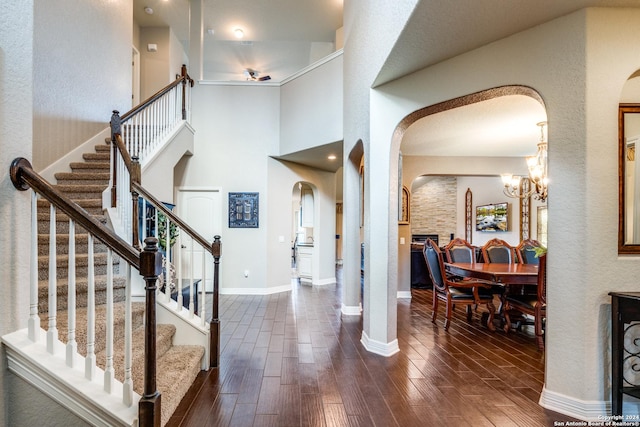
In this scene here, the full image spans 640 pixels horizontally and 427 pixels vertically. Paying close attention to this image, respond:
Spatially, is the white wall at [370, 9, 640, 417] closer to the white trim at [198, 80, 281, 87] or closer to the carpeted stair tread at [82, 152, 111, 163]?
the white trim at [198, 80, 281, 87]

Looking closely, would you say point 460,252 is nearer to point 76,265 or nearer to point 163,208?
point 163,208

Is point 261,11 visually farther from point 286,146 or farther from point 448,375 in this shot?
point 448,375

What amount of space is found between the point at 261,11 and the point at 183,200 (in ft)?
13.7

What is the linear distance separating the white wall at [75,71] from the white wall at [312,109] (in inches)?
111

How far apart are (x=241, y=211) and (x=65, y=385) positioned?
4451mm

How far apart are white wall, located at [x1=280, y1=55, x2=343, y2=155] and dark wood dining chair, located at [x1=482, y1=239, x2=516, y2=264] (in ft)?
9.65

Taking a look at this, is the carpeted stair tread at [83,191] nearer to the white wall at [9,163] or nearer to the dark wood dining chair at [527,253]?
the white wall at [9,163]

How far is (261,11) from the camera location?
20.5 feet

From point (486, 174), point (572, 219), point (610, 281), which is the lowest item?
point (610, 281)

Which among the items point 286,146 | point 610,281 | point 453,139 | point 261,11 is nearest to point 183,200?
point 286,146

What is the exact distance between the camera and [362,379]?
2537 mm

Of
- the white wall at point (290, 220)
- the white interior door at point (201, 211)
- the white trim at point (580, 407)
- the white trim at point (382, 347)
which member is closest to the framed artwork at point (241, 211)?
the white interior door at point (201, 211)

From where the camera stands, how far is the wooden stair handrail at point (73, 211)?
61.1 inches

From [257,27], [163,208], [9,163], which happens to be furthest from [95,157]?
[257,27]
